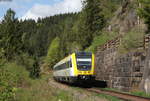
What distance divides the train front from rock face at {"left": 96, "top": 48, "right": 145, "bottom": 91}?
1843 millimetres

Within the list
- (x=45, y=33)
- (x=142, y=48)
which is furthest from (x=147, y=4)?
(x=45, y=33)

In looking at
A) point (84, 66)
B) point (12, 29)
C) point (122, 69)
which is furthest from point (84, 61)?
point (12, 29)

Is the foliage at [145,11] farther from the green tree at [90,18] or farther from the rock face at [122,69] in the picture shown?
the green tree at [90,18]

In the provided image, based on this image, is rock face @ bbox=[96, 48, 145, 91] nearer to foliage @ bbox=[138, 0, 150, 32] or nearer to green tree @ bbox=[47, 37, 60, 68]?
foliage @ bbox=[138, 0, 150, 32]

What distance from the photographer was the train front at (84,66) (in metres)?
24.6

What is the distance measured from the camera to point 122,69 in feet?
74.1

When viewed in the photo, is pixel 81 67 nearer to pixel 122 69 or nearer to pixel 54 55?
pixel 122 69

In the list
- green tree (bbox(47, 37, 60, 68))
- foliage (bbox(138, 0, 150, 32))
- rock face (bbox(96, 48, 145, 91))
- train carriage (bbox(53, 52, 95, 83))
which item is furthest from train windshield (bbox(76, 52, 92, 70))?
green tree (bbox(47, 37, 60, 68))

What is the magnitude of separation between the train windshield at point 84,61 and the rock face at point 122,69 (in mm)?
2038

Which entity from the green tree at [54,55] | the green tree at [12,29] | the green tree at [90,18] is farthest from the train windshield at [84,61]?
the green tree at [54,55]

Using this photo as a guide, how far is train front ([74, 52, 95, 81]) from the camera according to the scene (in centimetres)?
2464

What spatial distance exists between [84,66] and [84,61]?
445mm

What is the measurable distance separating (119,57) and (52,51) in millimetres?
95239

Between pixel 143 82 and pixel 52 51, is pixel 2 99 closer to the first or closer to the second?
pixel 143 82
